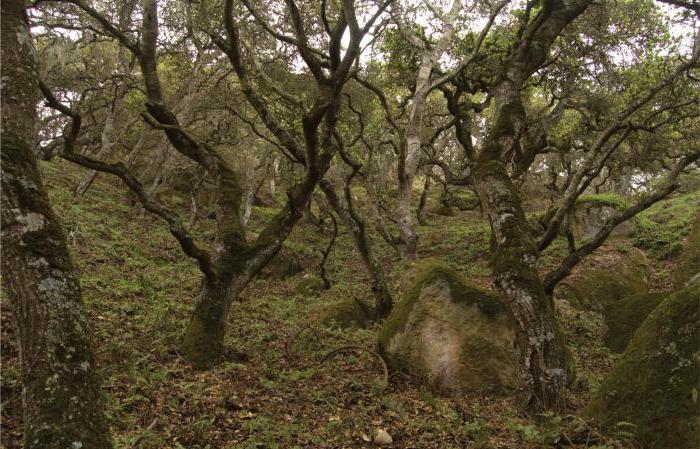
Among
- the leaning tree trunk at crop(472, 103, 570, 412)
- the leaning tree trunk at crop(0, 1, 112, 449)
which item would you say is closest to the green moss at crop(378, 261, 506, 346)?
the leaning tree trunk at crop(472, 103, 570, 412)

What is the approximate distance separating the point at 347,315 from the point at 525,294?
570 centimetres

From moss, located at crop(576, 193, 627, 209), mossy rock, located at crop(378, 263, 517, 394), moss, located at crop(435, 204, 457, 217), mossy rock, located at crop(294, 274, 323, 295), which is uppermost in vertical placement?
moss, located at crop(576, 193, 627, 209)

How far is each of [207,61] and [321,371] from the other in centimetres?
A: 1610

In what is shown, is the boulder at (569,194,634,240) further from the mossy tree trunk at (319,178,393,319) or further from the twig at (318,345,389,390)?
the twig at (318,345,389,390)

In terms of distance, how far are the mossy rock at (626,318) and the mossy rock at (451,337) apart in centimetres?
339

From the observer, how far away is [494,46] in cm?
1433

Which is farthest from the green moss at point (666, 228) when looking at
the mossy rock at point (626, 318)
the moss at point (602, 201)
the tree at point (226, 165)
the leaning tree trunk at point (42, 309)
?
the leaning tree trunk at point (42, 309)

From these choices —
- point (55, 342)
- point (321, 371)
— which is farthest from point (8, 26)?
point (321, 371)

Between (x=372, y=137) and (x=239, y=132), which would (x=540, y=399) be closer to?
(x=372, y=137)

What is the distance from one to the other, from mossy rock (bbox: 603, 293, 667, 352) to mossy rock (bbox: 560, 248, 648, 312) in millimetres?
2968

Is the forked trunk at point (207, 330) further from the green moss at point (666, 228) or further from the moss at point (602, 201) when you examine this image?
the moss at point (602, 201)

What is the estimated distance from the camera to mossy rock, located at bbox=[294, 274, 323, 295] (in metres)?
14.6

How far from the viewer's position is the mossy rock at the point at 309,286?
47.9 feet

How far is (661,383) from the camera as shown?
14.1ft
